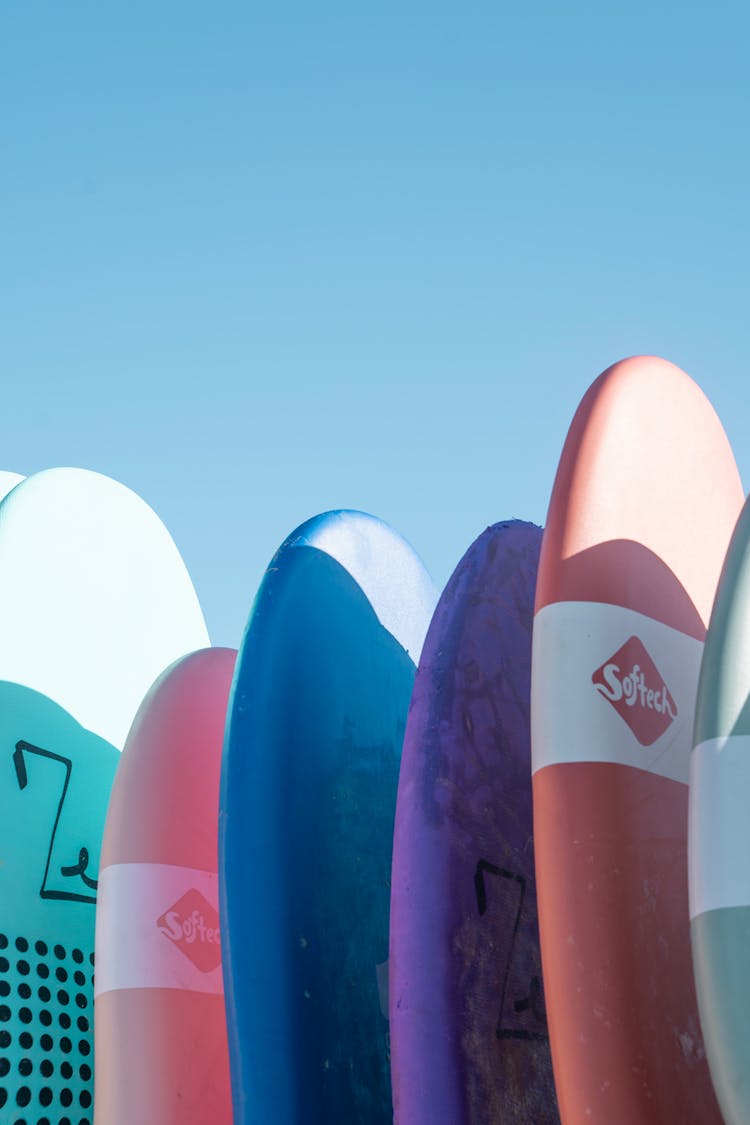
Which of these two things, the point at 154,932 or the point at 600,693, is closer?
the point at 600,693

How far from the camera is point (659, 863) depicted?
1.17 metres

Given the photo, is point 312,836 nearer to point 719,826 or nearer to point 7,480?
point 719,826

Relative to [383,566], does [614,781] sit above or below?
below

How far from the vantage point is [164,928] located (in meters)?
1.53

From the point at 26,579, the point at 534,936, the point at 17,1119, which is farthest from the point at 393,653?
the point at 17,1119

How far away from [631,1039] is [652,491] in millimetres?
617

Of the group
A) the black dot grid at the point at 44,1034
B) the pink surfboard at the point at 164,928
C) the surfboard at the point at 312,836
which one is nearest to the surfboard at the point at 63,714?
the black dot grid at the point at 44,1034

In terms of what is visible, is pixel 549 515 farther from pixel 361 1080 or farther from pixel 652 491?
pixel 361 1080

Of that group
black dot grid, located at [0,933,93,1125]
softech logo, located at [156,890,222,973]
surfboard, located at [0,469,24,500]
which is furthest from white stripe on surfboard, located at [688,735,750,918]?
surfboard, located at [0,469,24,500]

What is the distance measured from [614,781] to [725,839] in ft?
0.63

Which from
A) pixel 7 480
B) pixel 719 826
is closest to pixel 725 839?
pixel 719 826

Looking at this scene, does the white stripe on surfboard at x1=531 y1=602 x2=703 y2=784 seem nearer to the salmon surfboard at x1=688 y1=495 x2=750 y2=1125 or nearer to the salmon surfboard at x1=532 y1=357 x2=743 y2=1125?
the salmon surfboard at x1=532 y1=357 x2=743 y2=1125

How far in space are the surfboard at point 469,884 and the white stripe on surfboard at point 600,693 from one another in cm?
20

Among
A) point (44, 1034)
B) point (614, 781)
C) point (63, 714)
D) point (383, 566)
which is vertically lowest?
point (44, 1034)
